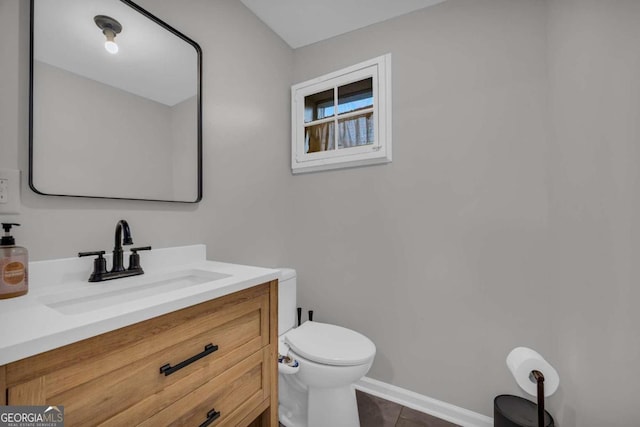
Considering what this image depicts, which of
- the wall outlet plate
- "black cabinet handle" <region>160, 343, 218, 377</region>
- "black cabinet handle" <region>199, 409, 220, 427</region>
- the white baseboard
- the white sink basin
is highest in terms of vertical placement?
the wall outlet plate

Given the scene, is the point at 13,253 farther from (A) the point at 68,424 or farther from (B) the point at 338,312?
(B) the point at 338,312

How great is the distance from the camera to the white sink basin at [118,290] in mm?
839

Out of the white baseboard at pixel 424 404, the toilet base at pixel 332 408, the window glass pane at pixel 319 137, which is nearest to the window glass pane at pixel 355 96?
the window glass pane at pixel 319 137

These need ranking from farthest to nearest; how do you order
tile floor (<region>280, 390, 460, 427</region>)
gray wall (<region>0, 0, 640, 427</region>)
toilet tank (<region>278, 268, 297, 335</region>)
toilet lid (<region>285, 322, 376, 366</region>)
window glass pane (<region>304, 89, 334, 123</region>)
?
1. window glass pane (<region>304, 89, 334, 123</region>)
2. toilet tank (<region>278, 268, 297, 335</region>)
3. tile floor (<region>280, 390, 460, 427</region>)
4. toilet lid (<region>285, 322, 376, 366</region>)
5. gray wall (<region>0, 0, 640, 427</region>)

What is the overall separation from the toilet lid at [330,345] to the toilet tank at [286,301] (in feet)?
0.38

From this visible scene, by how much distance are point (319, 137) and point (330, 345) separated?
134 centimetres

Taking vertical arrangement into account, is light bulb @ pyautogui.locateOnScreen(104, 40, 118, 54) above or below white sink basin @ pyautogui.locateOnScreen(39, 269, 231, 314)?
above

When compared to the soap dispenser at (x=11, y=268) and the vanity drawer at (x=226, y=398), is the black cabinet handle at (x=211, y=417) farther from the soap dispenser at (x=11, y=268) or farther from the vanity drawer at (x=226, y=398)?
the soap dispenser at (x=11, y=268)

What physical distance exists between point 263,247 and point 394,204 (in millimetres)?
879

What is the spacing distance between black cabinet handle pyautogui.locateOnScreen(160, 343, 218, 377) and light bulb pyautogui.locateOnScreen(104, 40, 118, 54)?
118 centimetres

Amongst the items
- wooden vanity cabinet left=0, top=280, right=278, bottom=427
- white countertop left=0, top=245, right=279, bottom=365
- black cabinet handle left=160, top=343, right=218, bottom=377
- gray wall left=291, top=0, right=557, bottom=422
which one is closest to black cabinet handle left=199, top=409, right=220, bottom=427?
wooden vanity cabinet left=0, top=280, right=278, bottom=427

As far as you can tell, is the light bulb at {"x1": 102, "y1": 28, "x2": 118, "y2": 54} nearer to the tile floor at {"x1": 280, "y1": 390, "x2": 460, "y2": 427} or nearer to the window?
the window

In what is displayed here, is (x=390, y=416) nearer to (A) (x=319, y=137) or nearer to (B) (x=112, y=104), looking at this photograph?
(A) (x=319, y=137)

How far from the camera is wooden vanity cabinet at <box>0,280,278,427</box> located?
0.55 m
